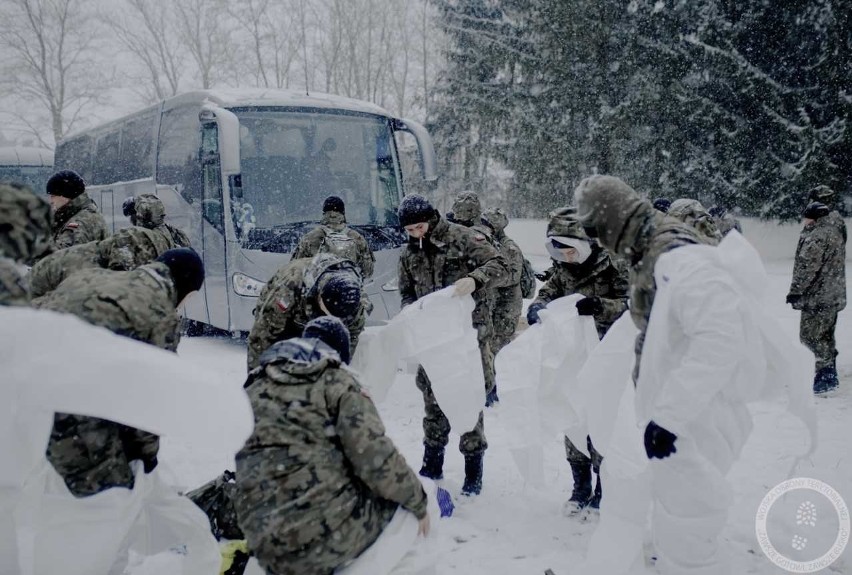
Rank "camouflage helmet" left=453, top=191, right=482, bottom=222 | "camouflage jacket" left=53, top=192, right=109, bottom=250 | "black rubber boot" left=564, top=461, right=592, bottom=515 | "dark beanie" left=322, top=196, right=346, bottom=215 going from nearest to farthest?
"black rubber boot" left=564, top=461, right=592, bottom=515, "camouflage jacket" left=53, top=192, right=109, bottom=250, "camouflage helmet" left=453, top=191, right=482, bottom=222, "dark beanie" left=322, top=196, right=346, bottom=215

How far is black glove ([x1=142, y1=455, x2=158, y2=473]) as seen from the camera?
8.45ft

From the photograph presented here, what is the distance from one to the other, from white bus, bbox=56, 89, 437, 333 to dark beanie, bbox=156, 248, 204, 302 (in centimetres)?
465

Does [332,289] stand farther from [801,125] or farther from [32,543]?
A: [801,125]

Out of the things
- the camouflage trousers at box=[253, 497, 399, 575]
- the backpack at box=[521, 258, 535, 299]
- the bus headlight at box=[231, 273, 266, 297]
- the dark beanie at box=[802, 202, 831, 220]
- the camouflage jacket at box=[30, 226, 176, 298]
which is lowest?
the bus headlight at box=[231, 273, 266, 297]

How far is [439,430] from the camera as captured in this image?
13.7 ft

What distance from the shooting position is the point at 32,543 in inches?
95.9

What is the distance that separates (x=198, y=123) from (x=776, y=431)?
25.1 ft

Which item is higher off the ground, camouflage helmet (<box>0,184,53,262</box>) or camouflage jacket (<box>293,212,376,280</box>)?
camouflage helmet (<box>0,184,53,262</box>)

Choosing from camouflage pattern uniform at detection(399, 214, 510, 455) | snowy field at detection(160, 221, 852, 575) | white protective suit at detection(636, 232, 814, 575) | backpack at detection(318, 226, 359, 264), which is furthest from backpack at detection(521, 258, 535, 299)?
white protective suit at detection(636, 232, 814, 575)

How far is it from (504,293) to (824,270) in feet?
10.4

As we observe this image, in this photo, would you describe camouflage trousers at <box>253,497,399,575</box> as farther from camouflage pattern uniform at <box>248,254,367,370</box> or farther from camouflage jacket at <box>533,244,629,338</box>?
camouflage jacket at <box>533,244,629,338</box>

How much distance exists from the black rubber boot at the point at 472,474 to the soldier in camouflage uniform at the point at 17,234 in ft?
9.46

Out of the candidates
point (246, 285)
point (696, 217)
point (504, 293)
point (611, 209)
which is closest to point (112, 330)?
point (611, 209)

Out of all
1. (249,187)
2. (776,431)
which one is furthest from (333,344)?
(249,187)
